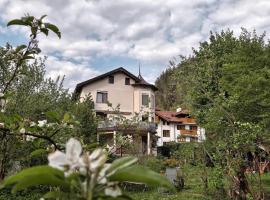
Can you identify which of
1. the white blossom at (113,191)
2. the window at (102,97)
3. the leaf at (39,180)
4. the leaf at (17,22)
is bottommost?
the white blossom at (113,191)

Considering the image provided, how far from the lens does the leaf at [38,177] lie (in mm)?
654

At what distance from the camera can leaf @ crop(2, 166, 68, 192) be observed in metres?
0.65

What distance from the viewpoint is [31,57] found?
6.76ft

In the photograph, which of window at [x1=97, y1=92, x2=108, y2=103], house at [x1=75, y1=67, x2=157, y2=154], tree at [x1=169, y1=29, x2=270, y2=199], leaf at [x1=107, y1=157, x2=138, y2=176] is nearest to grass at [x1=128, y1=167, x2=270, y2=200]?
tree at [x1=169, y1=29, x2=270, y2=199]

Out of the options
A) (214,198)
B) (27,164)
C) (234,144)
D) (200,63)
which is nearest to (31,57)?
(234,144)

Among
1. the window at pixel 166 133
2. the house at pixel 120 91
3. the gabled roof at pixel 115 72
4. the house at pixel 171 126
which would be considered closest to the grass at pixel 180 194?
the house at pixel 120 91

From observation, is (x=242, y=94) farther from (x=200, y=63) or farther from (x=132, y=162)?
(x=132, y=162)

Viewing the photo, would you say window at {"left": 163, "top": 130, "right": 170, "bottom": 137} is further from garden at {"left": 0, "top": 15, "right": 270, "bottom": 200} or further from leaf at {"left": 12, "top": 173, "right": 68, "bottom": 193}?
leaf at {"left": 12, "top": 173, "right": 68, "bottom": 193}

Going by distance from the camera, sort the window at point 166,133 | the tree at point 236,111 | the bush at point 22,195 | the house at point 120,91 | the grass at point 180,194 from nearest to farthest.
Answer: the tree at point 236,111 < the bush at point 22,195 < the grass at point 180,194 < the house at point 120,91 < the window at point 166,133

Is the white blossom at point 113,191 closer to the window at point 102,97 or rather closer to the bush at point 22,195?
the bush at point 22,195

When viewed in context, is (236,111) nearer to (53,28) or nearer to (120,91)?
(53,28)

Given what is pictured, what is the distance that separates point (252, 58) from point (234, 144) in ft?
19.9

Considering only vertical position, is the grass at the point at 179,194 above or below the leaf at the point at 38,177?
below

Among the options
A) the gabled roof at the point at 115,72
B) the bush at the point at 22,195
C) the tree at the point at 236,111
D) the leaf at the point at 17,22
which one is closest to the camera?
the leaf at the point at 17,22
